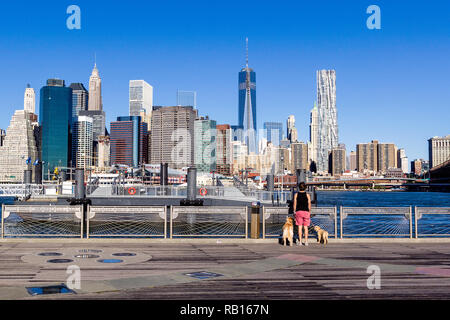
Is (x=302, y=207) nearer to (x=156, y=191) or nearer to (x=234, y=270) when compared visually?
(x=234, y=270)

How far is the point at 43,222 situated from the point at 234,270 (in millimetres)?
42900

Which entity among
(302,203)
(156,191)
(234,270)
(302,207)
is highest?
(302,203)

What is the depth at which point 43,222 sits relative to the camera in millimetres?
48188

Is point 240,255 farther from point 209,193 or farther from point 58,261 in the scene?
point 209,193

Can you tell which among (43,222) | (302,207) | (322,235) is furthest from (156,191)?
(302,207)

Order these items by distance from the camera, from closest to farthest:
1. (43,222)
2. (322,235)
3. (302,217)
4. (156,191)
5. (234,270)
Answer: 1. (234,270)
2. (302,217)
3. (322,235)
4. (43,222)
5. (156,191)

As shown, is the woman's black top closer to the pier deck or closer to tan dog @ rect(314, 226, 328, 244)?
the pier deck

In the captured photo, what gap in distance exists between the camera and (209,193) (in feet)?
178

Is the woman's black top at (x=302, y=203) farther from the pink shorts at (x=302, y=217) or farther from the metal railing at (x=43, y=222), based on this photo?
the metal railing at (x=43, y=222)

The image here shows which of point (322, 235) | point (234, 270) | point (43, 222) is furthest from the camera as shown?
point (43, 222)

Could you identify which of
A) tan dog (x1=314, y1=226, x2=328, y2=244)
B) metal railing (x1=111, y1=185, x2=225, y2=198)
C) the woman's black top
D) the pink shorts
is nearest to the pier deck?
tan dog (x1=314, y1=226, x2=328, y2=244)

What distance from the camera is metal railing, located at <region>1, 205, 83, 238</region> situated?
16062 mm
